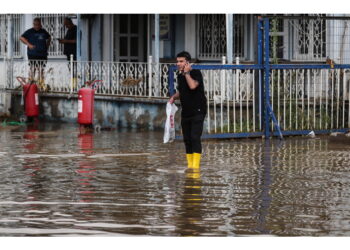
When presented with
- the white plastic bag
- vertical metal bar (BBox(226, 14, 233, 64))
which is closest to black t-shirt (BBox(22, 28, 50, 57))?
vertical metal bar (BBox(226, 14, 233, 64))

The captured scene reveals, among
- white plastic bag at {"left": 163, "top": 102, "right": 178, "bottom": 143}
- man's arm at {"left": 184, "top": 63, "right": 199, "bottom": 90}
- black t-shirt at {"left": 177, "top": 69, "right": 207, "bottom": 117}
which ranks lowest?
white plastic bag at {"left": 163, "top": 102, "right": 178, "bottom": 143}

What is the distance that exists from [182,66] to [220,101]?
19.7 ft

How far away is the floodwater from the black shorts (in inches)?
253

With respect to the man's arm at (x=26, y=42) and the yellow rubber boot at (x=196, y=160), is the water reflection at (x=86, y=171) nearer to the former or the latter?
the yellow rubber boot at (x=196, y=160)

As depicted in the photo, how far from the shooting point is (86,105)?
22219 millimetres

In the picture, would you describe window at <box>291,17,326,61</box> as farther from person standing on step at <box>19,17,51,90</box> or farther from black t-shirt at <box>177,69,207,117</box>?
black t-shirt at <box>177,69,207,117</box>

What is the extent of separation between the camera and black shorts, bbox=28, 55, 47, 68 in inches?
1003

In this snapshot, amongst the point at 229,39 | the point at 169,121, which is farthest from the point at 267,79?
the point at 169,121

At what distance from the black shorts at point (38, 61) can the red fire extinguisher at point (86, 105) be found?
3443 mm

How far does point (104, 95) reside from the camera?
23.7 metres

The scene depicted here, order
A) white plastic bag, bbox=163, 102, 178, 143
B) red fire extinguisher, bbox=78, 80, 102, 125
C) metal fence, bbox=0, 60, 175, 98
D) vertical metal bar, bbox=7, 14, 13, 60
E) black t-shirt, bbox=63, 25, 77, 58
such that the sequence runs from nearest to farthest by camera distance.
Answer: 1. white plastic bag, bbox=163, 102, 178, 143
2. red fire extinguisher, bbox=78, 80, 102, 125
3. metal fence, bbox=0, 60, 175, 98
4. black t-shirt, bbox=63, 25, 77, 58
5. vertical metal bar, bbox=7, 14, 13, 60

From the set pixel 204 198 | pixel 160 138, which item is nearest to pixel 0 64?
pixel 160 138

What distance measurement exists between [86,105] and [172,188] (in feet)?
33.4

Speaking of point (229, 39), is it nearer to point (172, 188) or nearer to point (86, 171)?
point (86, 171)
